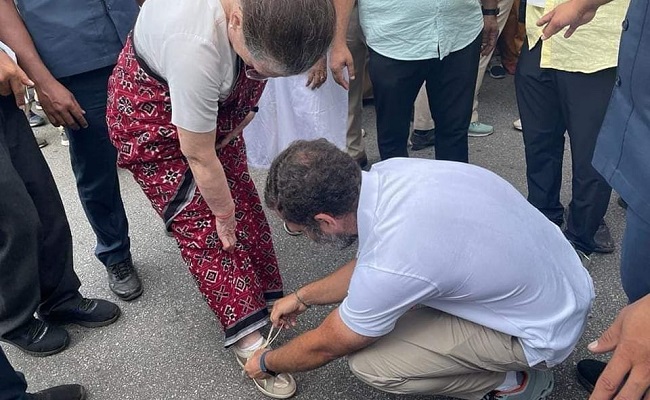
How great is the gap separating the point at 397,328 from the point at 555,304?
0.43 meters

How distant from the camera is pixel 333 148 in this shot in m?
1.48

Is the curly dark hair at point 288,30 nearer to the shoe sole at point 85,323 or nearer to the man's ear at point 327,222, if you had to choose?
the man's ear at point 327,222

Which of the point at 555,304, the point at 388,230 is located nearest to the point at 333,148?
the point at 388,230

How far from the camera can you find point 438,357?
159 centimetres

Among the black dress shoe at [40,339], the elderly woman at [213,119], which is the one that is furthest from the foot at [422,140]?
the black dress shoe at [40,339]

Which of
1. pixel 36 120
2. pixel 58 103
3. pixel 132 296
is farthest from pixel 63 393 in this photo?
pixel 36 120

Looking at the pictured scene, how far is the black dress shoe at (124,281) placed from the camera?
7.71 feet

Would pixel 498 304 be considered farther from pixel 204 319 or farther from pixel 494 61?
pixel 494 61

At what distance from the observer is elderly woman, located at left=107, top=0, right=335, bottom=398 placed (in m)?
1.35

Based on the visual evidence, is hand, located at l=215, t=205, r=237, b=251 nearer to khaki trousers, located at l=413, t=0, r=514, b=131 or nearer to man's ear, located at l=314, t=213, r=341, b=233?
man's ear, located at l=314, t=213, r=341, b=233

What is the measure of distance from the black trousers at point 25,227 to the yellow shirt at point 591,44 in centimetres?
175

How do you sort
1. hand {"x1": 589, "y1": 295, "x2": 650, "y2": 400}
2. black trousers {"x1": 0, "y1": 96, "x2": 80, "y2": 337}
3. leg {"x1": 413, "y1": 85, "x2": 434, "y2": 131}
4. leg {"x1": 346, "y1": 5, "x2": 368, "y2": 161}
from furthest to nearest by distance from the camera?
leg {"x1": 413, "y1": 85, "x2": 434, "y2": 131} → leg {"x1": 346, "y1": 5, "x2": 368, "y2": 161} → black trousers {"x1": 0, "y1": 96, "x2": 80, "y2": 337} → hand {"x1": 589, "y1": 295, "x2": 650, "y2": 400}

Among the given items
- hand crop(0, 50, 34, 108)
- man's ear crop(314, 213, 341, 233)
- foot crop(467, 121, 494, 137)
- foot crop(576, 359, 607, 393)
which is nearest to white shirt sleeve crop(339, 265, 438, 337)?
man's ear crop(314, 213, 341, 233)

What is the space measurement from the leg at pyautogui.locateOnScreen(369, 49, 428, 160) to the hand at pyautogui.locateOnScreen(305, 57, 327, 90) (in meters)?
0.20
